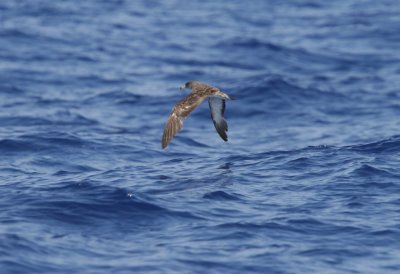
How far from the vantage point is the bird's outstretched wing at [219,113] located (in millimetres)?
14469

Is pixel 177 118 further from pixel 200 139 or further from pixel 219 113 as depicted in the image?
pixel 200 139

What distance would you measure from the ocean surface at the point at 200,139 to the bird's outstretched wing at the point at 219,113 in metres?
0.44

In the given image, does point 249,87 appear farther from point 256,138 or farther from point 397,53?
point 397,53

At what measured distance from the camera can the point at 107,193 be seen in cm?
1163

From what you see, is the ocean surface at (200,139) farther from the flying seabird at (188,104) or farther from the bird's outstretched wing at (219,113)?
the flying seabird at (188,104)

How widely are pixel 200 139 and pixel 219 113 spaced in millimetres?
2585

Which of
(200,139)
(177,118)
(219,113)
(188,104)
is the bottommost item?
(200,139)

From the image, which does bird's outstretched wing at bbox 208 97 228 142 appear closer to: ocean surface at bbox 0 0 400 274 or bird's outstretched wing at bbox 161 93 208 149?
ocean surface at bbox 0 0 400 274

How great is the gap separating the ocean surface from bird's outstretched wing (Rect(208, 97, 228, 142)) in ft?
1.43

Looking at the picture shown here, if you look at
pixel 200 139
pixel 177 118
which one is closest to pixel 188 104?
pixel 177 118

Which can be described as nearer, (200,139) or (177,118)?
(177,118)

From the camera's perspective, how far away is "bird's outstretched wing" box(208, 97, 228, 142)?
14469mm

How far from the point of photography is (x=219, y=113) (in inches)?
578

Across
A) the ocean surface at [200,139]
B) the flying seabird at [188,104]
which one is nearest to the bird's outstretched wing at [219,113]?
the flying seabird at [188,104]
